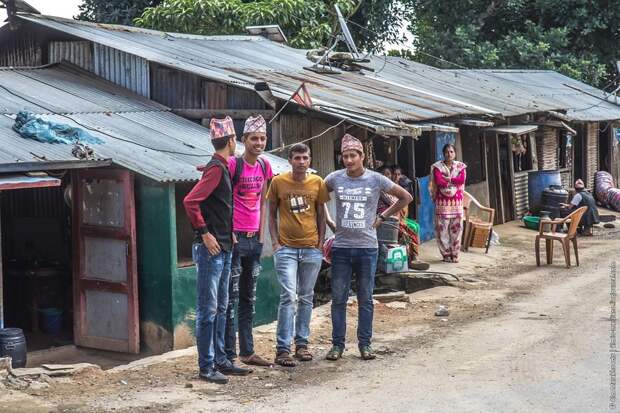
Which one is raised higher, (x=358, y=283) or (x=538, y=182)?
(x=538, y=182)

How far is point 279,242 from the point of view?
28.5ft

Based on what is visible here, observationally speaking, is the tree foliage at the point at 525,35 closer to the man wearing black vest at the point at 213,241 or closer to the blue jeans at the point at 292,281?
the blue jeans at the point at 292,281

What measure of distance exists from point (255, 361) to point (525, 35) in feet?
87.1

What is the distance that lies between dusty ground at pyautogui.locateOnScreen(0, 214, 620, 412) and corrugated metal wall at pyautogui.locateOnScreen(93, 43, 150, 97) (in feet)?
13.4

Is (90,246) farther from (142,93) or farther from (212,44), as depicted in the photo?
(212,44)

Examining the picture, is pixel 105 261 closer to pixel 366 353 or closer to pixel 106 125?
pixel 106 125

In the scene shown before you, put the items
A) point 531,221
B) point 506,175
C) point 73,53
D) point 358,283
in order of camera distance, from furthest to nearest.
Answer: point 506,175, point 531,221, point 73,53, point 358,283

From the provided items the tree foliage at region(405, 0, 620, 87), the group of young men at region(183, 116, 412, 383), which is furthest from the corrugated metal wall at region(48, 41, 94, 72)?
the tree foliage at region(405, 0, 620, 87)

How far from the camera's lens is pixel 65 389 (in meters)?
8.05

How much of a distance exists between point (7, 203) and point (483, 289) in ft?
20.6

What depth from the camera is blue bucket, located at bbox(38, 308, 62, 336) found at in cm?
1192

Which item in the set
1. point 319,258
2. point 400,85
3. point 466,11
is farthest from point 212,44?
point 466,11

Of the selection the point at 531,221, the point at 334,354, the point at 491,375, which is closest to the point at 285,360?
the point at 334,354

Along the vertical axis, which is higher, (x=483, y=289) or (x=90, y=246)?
(x=90, y=246)
